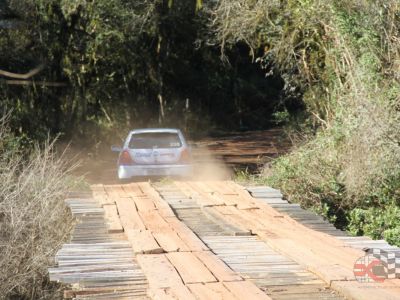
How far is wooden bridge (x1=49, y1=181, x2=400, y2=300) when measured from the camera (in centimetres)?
657

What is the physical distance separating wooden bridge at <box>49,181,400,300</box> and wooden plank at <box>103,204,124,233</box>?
0.04ft

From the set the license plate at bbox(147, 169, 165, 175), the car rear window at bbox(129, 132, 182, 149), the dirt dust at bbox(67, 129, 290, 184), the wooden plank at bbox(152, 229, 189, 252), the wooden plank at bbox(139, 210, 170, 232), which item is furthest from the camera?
the dirt dust at bbox(67, 129, 290, 184)

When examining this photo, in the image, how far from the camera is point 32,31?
2745 cm

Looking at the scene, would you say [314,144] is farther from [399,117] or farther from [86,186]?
[86,186]

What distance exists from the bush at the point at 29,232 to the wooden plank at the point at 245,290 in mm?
4865

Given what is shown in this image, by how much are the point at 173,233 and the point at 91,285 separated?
2.39 meters

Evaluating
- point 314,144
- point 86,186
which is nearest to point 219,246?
point 86,186

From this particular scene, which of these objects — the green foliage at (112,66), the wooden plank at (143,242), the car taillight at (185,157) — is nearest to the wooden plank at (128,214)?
the wooden plank at (143,242)

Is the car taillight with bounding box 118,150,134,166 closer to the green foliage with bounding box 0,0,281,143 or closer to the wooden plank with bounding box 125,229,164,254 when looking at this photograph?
the green foliage with bounding box 0,0,281,143

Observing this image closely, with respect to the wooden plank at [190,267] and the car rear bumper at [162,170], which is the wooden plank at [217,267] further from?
the car rear bumper at [162,170]

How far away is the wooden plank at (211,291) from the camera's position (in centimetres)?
629

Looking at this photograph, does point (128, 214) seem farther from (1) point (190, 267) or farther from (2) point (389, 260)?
(2) point (389, 260)

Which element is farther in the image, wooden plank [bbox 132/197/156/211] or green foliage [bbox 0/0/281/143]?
green foliage [bbox 0/0/281/143]

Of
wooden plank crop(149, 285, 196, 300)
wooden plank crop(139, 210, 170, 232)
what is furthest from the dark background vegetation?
wooden plank crop(149, 285, 196, 300)
